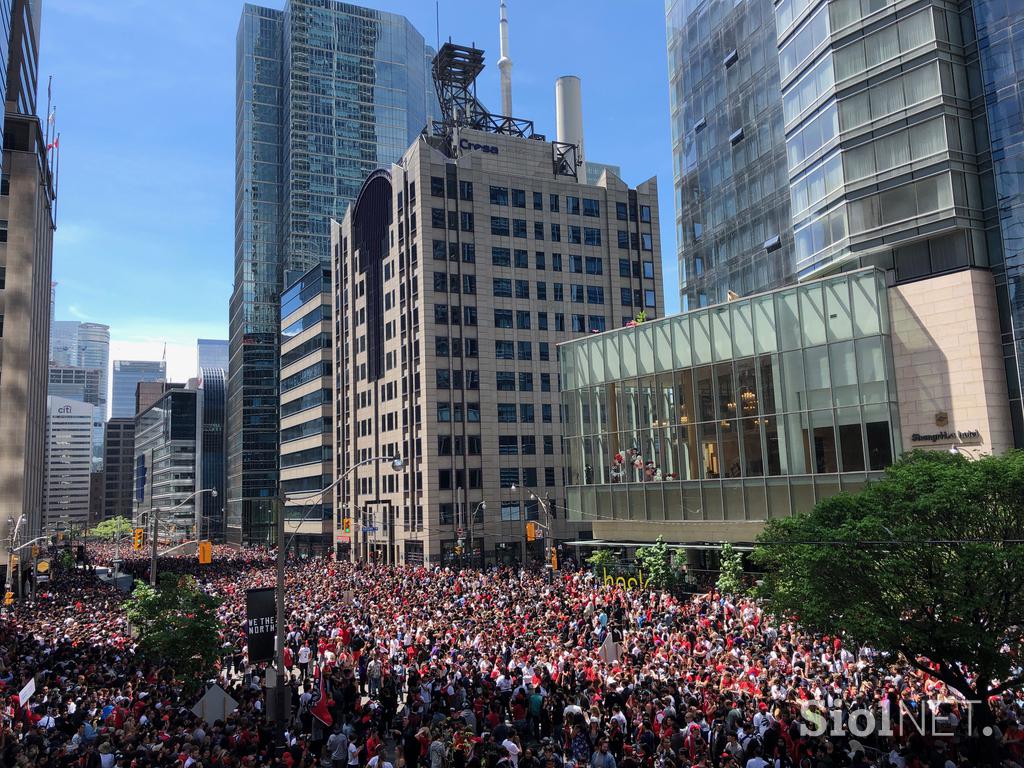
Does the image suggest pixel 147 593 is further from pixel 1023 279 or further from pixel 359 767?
pixel 1023 279

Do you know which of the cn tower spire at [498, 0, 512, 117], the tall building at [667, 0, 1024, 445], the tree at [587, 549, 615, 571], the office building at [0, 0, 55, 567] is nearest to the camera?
the tall building at [667, 0, 1024, 445]

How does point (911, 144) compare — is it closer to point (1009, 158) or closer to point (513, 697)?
point (1009, 158)

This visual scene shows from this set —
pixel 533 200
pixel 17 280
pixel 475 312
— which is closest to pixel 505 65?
pixel 533 200

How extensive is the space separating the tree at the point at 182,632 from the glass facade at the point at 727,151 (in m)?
46.4

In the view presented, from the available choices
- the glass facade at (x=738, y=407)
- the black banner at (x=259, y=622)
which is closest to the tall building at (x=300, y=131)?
the glass facade at (x=738, y=407)

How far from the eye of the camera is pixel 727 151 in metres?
67.0

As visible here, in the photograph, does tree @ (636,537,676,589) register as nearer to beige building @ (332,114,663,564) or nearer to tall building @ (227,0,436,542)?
beige building @ (332,114,663,564)

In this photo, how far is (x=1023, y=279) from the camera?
3725 cm

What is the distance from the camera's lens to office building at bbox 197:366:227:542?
613 feet

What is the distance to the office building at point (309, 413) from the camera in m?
112

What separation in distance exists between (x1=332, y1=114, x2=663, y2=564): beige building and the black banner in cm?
5186

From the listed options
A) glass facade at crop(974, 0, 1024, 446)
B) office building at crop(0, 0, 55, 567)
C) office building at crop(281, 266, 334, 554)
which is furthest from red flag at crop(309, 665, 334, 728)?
office building at crop(281, 266, 334, 554)

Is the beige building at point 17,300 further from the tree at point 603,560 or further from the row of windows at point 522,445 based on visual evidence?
the tree at point 603,560

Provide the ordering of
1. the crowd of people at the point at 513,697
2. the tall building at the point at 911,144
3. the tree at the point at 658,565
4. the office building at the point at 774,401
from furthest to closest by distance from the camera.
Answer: the tree at the point at 658,565 → the office building at the point at 774,401 → the tall building at the point at 911,144 → the crowd of people at the point at 513,697
